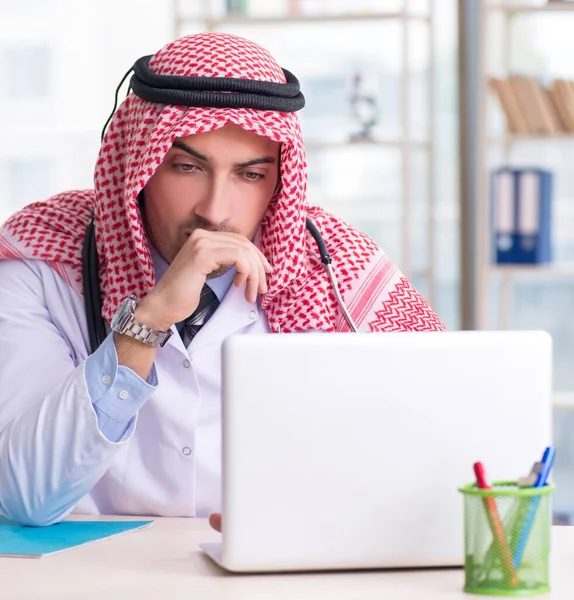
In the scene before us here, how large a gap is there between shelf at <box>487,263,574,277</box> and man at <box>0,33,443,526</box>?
1886mm

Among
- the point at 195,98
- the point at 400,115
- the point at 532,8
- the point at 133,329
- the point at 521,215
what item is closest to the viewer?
the point at 133,329

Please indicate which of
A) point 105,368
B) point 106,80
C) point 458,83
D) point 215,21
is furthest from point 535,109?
point 105,368

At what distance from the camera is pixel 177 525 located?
158 cm

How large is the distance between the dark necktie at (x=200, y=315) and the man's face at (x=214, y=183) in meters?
0.09

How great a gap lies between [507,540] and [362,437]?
19cm

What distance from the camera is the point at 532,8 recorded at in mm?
3965

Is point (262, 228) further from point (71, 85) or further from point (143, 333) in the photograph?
point (71, 85)

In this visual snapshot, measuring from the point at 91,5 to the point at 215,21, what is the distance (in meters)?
1.13

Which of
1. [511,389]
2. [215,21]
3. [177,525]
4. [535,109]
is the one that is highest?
[215,21]

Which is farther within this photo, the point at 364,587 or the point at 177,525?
the point at 177,525

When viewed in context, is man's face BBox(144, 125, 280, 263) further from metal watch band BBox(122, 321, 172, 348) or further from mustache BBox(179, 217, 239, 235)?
metal watch band BBox(122, 321, 172, 348)

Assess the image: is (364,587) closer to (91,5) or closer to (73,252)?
(73,252)

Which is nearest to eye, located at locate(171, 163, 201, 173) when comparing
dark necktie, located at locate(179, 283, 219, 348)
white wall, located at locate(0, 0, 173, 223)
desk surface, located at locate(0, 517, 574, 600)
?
dark necktie, located at locate(179, 283, 219, 348)

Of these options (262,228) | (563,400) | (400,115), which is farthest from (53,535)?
(400,115)
